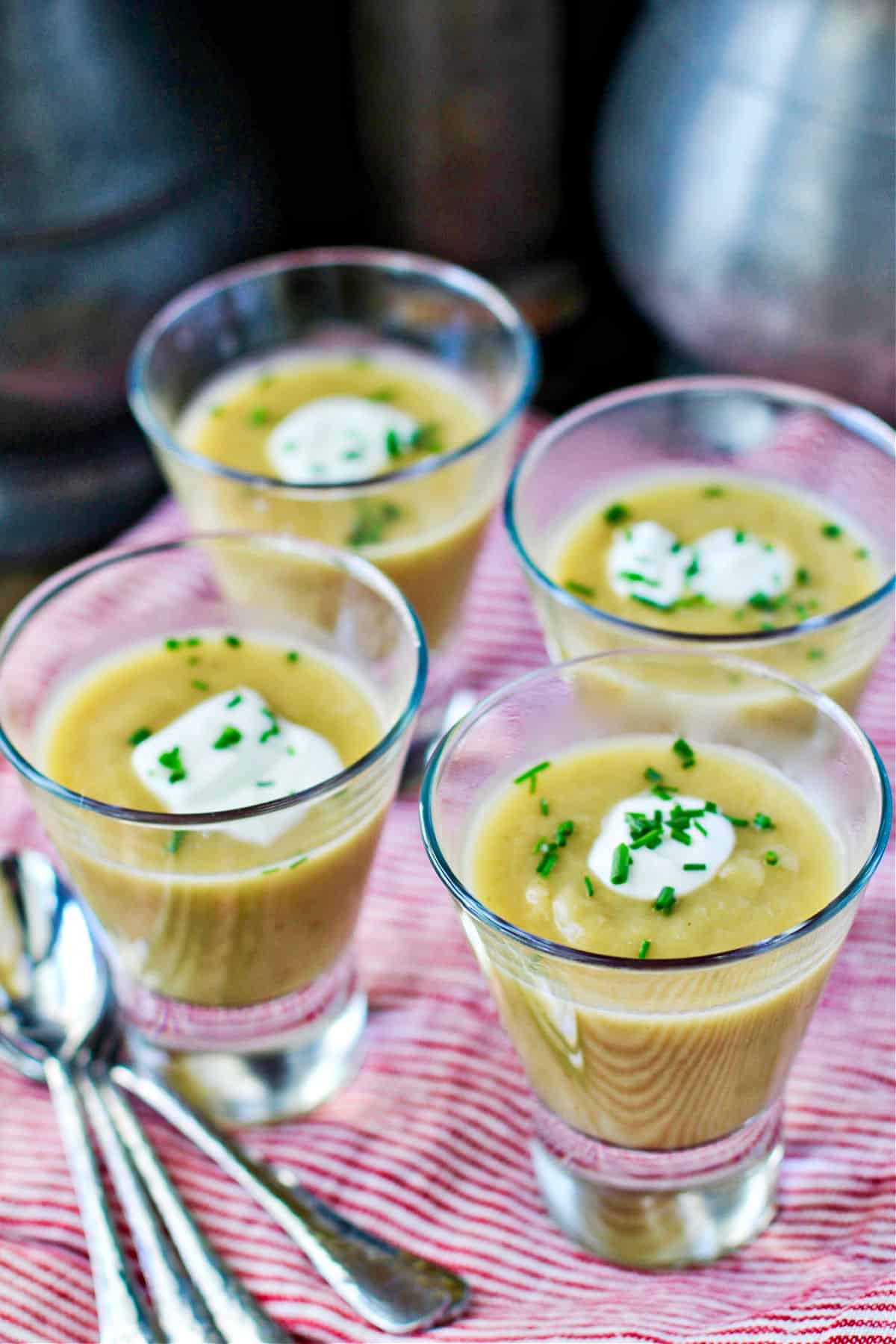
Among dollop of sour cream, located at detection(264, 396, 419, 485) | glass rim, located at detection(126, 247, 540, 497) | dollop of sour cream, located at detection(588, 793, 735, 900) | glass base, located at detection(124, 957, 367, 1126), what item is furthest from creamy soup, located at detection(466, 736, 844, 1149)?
dollop of sour cream, located at detection(264, 396, 419, 485)

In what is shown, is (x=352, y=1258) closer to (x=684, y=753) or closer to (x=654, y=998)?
(x=654, y=998)

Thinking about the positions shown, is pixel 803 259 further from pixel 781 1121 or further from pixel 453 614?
pixel 781 1121

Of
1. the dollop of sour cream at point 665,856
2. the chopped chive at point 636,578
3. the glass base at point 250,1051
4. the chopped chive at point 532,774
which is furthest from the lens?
the chopped chive at point 636,578

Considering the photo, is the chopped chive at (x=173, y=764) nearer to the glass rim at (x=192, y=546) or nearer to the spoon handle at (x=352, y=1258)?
the glass rim at (x=192, y=546)

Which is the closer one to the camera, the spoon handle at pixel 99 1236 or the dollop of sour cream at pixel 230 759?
the spoon handle at pixel 99 1236

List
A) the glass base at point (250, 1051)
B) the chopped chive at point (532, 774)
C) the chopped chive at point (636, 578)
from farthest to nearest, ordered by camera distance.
A: the chopped chive at point (636, 578), the glass base at point (250, 1051), the chopped chive at point (532, 774)

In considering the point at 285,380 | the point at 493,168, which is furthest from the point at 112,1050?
the point at 493,168

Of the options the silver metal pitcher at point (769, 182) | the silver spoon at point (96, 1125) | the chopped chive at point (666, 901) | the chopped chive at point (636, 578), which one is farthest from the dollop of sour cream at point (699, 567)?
the silver spoon at point (96, 1125)
